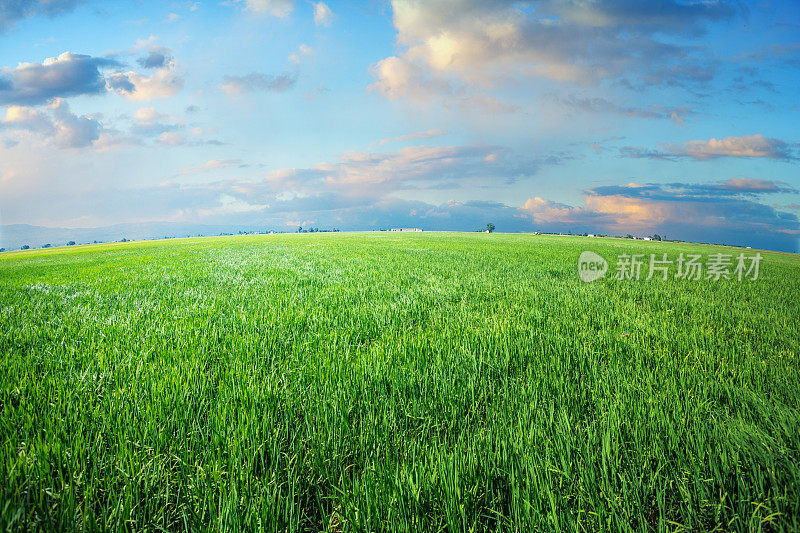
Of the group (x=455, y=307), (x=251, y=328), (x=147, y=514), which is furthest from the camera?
(x=455, y=307)

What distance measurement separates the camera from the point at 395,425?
244 cm

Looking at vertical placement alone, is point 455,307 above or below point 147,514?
above

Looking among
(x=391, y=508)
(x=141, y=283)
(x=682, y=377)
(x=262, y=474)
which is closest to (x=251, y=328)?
(x=262, y=474)

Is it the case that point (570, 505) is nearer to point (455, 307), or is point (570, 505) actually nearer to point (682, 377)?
point (682, 377)

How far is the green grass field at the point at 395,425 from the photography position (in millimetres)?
1672

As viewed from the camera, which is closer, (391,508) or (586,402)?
(391,508)

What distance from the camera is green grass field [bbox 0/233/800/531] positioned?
1.67m

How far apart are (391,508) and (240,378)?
214 centimetres

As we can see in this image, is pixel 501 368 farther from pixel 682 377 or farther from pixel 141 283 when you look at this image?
pixel 141 283

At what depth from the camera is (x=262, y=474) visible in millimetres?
1988

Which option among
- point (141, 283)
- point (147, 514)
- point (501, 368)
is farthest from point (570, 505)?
point (141, 283)

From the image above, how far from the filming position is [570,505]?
5.83ft

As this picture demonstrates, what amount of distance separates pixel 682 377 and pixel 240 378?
14.5 feet

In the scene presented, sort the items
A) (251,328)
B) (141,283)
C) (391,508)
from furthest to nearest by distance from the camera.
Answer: (141,283), (251,328), (391,508)
